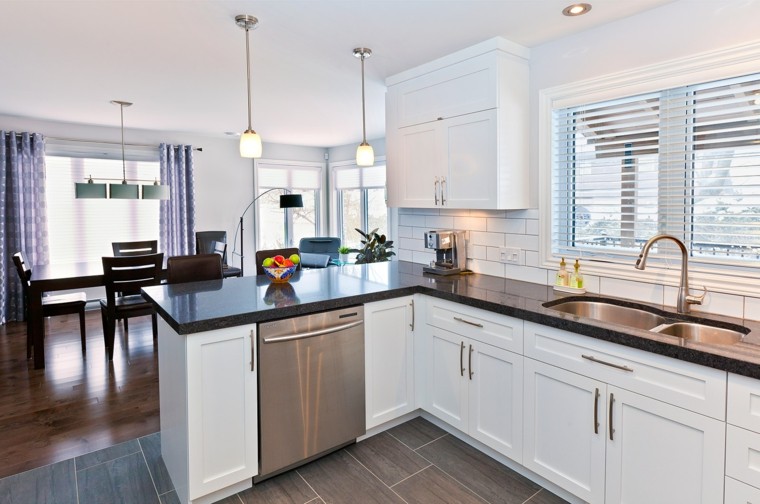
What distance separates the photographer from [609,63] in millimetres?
2494

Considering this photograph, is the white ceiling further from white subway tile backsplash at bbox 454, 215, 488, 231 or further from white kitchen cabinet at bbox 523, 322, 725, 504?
white kitchen cabinet at bbox 523, 322, 725, 504

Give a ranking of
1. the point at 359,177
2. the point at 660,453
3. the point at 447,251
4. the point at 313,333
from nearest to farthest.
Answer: the point at 660,453 → the point at 313,333 → the point at 447,251 → the point at 359,177

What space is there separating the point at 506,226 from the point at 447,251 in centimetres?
47

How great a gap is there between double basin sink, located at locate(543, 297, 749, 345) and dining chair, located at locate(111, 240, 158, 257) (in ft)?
16.6

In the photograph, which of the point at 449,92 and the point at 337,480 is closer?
the point at 337,480

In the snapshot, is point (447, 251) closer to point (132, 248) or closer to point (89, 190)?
point (89, 190)

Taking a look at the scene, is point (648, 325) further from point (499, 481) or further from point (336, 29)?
point (336, 29)

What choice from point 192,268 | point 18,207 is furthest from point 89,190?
point 192,268

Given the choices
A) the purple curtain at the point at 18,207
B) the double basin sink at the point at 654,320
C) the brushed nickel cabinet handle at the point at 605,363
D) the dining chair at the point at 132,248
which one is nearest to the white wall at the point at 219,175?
the purple curtain at the point at 18,207

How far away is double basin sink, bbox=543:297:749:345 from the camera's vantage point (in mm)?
1958

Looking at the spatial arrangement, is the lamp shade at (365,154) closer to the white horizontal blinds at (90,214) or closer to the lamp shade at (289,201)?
the lamp shade at (289,201)

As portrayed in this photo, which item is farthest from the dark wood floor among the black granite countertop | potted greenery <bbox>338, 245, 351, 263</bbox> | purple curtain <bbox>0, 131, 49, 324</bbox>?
potted greenery <bbox>338, 245, 351, 263</bbox>

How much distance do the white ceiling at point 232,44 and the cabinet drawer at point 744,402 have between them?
6.01ft

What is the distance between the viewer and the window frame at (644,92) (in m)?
2.04
